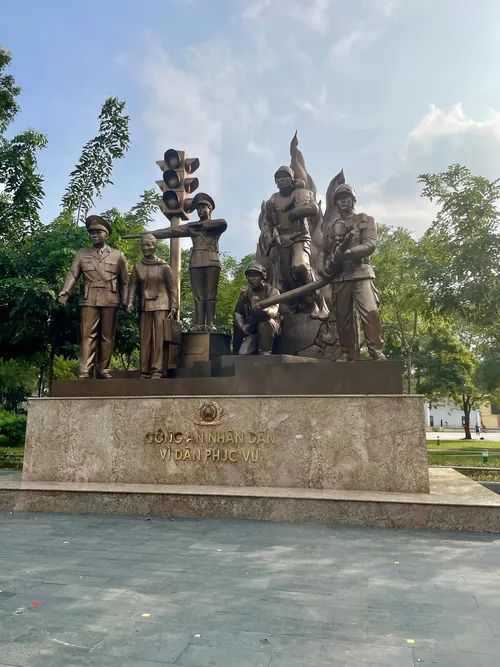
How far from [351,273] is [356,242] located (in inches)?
17.5

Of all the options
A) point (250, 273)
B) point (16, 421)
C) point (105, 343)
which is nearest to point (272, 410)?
point (250, 273)

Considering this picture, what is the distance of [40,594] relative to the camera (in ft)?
12.8

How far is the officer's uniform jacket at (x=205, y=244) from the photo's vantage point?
9.73m

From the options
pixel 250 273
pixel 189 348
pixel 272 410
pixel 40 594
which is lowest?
pixel 40 594

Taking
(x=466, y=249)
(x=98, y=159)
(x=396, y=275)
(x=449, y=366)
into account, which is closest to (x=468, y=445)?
(x=449, y=366)

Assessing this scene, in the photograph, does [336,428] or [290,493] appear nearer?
[290,493]

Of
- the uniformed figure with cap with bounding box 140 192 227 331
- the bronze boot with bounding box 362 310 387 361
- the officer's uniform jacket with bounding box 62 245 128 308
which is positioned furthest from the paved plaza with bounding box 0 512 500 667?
the uniformed figure with cap with bounding box 140 192 227 331

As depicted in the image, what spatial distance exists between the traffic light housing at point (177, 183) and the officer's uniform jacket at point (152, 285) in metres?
2.35

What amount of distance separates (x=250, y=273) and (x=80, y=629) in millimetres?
6318

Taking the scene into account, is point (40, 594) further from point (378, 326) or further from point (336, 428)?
point (378, 326)

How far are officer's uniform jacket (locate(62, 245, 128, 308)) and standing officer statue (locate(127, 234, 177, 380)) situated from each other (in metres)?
0.30

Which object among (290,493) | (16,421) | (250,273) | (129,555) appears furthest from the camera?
(16,421)

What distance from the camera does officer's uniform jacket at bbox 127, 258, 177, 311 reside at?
8.70 meters

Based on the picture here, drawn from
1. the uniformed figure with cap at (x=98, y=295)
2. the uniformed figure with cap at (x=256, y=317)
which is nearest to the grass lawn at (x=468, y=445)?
the uniformed figure with cap at (x=256, y=317)
